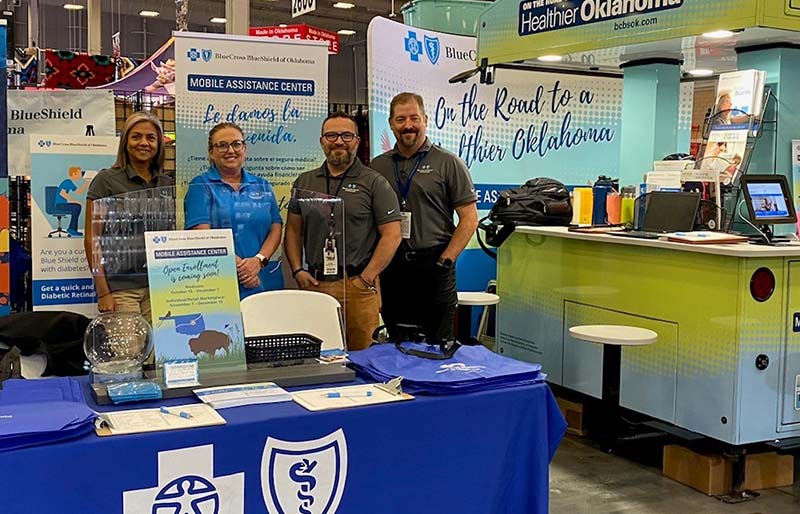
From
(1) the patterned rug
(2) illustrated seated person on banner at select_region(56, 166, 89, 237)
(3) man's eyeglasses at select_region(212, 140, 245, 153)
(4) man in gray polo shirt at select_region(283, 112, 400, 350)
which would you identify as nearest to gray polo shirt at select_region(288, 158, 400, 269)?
(4) man in gray polo shirt at select_region(283, 112, 400, 350)

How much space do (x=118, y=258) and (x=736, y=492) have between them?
2730 mm

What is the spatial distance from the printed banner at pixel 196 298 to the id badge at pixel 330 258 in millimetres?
670

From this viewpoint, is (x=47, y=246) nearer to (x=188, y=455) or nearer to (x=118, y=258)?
(x=118, y=258)

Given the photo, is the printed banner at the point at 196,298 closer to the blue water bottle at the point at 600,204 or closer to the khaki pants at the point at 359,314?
the khaki pants at the point at 359,314

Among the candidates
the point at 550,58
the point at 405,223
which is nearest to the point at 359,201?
the point at 405,223

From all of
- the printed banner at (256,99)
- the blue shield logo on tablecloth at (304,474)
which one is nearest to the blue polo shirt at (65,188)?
the printed banner at (256,99)

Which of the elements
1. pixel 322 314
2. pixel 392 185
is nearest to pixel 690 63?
pixel 392 185

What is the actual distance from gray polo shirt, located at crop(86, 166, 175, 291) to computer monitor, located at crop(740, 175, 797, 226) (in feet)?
8.17

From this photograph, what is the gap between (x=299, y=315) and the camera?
9.90ft

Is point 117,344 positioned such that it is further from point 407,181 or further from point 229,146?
point 407,181

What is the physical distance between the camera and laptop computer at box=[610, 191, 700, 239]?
4.10m

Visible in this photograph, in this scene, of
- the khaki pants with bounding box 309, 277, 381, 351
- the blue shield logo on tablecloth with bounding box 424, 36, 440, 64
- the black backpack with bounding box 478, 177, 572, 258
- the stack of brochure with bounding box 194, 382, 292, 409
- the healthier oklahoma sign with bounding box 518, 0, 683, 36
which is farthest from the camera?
the blue shield logo on tablecloth with bounding box 424, 36, 440, 64

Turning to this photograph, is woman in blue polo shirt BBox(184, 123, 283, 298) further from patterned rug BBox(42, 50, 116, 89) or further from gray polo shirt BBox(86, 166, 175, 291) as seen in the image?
patterned rug BBox(42, 50, 116, 89)

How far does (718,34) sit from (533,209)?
1397 mm
